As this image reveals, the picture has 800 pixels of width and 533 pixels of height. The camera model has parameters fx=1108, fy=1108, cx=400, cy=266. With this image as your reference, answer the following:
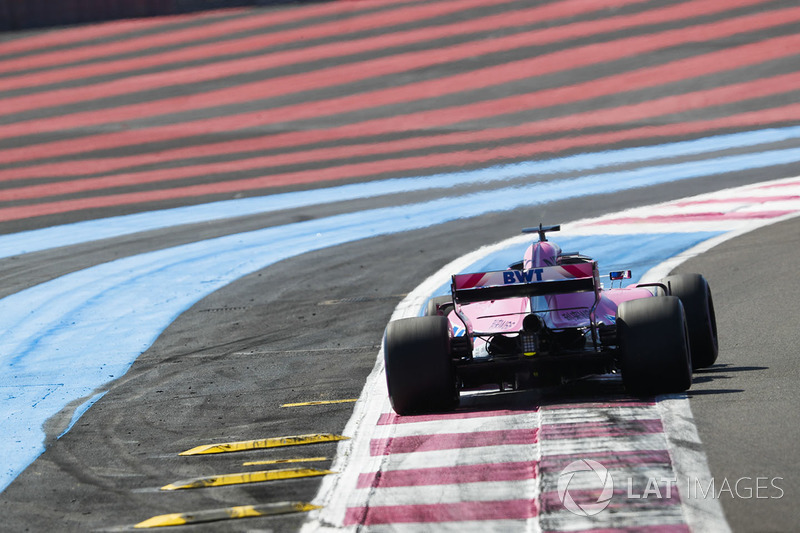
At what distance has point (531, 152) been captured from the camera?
65.8 feet

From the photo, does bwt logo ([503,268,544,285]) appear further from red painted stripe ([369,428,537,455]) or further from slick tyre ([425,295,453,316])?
slick tyre ([425,295,453,316])

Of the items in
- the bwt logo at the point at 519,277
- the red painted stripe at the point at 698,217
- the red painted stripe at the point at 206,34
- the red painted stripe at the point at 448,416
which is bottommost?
the red painted stripe at the point at 698,217

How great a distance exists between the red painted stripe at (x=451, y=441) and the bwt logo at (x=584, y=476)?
0.71 meters

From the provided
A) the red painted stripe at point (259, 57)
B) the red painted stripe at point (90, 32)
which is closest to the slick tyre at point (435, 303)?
the red painted stripe at point (259, 57)

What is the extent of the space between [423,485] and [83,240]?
511 inches

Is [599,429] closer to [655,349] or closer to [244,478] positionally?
[655,349]

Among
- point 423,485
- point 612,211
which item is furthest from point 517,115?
point 423,485

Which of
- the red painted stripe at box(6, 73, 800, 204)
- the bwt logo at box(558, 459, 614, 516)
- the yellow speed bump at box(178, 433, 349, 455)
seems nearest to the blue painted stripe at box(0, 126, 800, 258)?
the red painted stripe at box(6, 73, 800, 204)

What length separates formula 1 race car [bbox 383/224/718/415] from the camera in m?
7.37

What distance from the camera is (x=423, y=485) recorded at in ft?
20.3

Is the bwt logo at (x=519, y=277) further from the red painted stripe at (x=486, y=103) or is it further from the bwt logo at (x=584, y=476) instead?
the red painted stripe at (x=486, y=103)

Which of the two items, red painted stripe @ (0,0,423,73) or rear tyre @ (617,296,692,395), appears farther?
red painted stripe @ (0,0,423,73)

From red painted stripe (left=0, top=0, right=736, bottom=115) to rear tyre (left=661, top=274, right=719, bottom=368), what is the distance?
627 inches

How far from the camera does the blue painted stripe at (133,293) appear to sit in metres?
10.1
